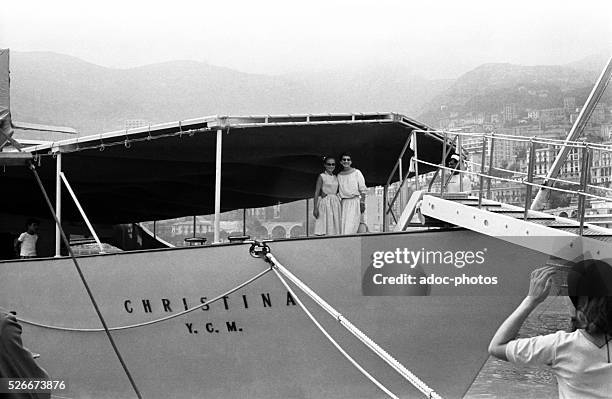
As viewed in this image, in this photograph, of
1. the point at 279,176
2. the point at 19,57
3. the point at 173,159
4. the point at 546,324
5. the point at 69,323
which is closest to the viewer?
the point at 69,323

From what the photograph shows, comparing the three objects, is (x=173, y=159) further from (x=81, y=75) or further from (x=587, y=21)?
(x=587, y=21)

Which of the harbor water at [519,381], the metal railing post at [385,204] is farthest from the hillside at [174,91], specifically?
the metal railing post at [385,204]

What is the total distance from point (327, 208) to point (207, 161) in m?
1.97

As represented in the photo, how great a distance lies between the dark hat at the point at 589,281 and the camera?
2.79 metres

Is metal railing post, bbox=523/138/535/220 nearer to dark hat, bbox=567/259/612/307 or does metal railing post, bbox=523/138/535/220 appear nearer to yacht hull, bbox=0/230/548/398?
yacht hull, bbox=0/230/548/398

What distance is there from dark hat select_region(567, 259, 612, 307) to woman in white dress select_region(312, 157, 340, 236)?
6529mm

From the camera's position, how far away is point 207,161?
421 inches

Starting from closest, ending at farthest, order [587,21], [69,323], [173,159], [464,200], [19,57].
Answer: [464,200], [69,323], [173,159], [19,57], [587,21]

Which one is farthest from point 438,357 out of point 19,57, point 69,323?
point 19,57

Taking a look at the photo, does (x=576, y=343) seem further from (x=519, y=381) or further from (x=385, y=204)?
(x=519, y=381)

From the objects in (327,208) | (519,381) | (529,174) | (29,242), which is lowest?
(519,381)

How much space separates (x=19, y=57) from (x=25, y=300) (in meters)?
14.0

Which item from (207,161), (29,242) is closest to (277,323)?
(207,161)

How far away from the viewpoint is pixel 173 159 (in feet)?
34.2
